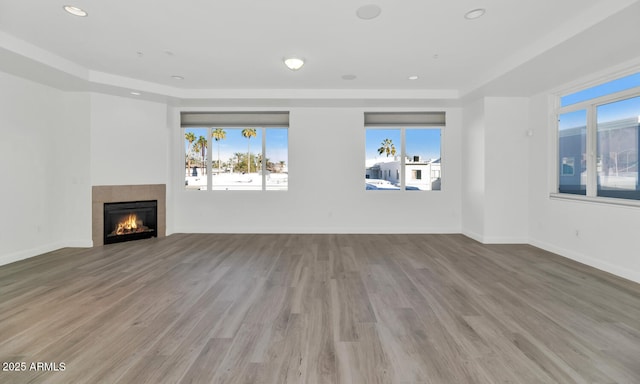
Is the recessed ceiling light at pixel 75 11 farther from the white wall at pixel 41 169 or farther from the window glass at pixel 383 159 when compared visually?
the window glass at pixel 383 159

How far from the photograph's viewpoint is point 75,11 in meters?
2.89

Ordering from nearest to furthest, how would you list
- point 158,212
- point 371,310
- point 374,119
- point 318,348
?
1. point 318,348
2. point 371,310
3. point 158,212
4. point 374,119

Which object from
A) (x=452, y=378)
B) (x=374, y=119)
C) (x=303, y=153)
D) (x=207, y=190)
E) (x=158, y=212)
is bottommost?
(x=452, y=378)

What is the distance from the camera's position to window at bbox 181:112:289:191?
244 inches

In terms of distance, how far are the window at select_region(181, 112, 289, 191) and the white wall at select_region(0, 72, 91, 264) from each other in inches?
72.4

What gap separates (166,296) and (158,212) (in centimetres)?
337

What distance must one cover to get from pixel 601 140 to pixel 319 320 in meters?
4.61

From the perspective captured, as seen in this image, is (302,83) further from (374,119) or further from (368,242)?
(368,242)

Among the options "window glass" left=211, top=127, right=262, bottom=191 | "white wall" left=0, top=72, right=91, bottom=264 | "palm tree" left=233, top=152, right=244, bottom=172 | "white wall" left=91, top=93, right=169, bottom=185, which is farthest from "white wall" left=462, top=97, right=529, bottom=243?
"white wall" left=0, top=72, right=91, bottom=264

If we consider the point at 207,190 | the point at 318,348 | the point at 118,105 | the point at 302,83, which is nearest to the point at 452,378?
the point at 318,348

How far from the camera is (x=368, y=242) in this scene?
5285 millimetres

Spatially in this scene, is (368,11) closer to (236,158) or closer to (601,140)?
(601,140)

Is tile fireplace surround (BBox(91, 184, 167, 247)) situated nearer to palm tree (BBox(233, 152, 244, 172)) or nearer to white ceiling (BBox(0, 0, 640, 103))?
palm tree (BBox(233, 152, 244, 172))

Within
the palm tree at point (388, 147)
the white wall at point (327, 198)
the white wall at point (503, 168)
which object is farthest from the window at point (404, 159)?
the white wall at point (503, 168)
